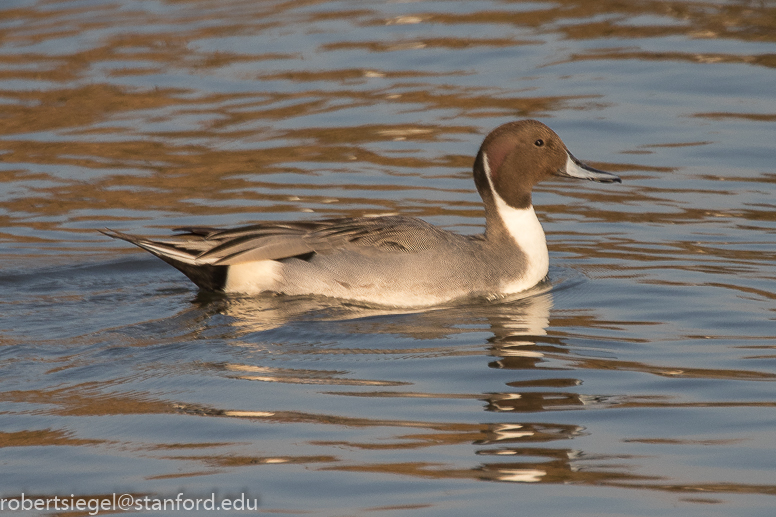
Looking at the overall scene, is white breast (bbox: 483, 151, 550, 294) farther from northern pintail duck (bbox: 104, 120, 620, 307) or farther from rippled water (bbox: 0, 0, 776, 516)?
rippled water (bbox: 0, 0, 776, 516)

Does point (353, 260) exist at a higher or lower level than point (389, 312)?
higher

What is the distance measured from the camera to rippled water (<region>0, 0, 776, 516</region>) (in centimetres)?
432

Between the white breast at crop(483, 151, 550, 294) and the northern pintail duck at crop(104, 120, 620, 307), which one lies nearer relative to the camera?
the northern pintail duck at crop(104, 120, 620, 307)

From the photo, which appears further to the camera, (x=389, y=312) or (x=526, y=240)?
(x=526, y=240)

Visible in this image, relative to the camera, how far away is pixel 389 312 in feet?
21.6

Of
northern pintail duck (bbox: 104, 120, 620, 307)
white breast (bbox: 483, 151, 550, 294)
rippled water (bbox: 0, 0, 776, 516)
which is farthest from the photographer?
white breast (bbox: 483, 151, 550, 294)

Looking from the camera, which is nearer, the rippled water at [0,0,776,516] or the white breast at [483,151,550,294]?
the rippled water at [0,0,776,516]

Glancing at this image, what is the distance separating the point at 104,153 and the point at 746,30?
679 centimetres

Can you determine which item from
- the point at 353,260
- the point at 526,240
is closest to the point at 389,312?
the point at 353,260

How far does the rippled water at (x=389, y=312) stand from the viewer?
14.2 feet

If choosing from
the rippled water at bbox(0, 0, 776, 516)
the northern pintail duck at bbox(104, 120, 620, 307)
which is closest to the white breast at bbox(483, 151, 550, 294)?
the northern pintail duck at bbox(104, 120, 620, 307)

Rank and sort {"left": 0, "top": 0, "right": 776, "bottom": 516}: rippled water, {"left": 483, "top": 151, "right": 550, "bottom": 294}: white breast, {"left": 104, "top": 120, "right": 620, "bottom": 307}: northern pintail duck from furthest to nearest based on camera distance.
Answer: {"left": 483, "top": 151, "right": 550, "bottom": 294}: white breast, {"left": 104, "top": 120, "right": 620, "bottom": 307}: northern pintail duck, {"left": 0, "top": 0, "right": 776, "bottom": 516}: rippled water

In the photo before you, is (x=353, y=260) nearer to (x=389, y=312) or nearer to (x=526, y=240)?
(x=389, y=312)

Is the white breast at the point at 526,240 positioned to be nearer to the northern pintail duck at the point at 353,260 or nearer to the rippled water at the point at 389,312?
the northern pintail duck at the point at 353,260
